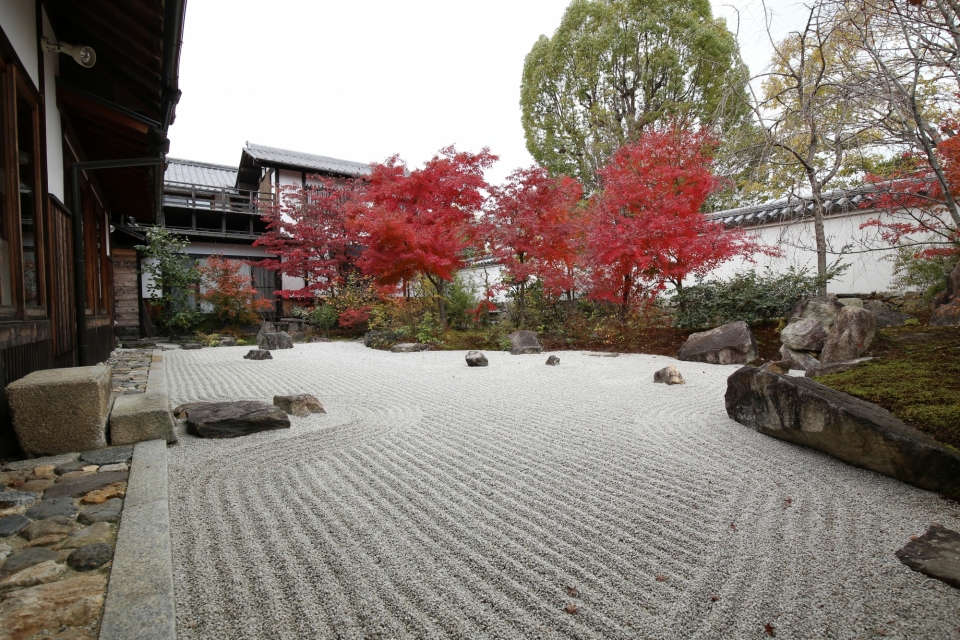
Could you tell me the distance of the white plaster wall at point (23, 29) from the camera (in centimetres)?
245

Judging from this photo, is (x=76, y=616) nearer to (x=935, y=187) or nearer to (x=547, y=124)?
(x=935, y=187)

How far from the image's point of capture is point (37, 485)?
189 cm

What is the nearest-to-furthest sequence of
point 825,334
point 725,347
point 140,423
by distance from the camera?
point 140,423, point 825,334, point 725,347

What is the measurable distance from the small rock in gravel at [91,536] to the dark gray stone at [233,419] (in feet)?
4.23

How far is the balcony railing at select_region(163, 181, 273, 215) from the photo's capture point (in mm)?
13992

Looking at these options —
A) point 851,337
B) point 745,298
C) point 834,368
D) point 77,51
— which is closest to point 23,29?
point 77,51

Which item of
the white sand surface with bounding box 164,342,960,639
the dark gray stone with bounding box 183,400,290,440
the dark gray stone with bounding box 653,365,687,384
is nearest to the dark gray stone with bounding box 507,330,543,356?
the dark gray stone with bounding box 653,365,687,384

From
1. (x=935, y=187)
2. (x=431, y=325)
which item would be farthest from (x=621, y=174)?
(x=431, y=325)

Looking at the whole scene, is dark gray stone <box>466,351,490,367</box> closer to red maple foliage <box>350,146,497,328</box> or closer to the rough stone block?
red maple foliage <box>350,146,497,328</box>

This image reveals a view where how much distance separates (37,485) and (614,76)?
12992mm

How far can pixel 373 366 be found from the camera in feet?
21.6

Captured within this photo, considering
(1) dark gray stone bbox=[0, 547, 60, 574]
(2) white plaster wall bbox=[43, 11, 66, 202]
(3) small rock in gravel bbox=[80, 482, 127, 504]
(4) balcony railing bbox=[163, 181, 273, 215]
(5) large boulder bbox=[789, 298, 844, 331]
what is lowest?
(1) dark gray stone bbox=[0, 547, 60, 574]

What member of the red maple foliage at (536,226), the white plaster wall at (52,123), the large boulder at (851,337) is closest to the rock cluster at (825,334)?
the large boulder at (851,337)

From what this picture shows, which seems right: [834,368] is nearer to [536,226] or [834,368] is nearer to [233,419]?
[233,419]
